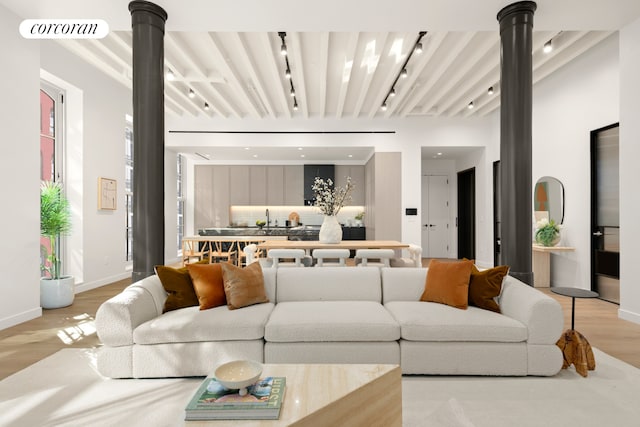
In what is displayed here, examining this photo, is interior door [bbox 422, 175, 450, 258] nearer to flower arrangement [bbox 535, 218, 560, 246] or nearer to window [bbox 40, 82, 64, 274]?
flower arrangement [bbox 535, 218, 560, 246]

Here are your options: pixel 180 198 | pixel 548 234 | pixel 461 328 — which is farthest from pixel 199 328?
pixel 180 198

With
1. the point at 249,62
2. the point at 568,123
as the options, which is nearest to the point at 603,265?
the point at 568,123

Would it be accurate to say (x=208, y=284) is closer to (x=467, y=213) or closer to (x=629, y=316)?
(x=629, y=316)

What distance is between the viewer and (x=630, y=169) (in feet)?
13.1

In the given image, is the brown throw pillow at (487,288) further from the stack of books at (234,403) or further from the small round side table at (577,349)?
the stack of books at (234,403)

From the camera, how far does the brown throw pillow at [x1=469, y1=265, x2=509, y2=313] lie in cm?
291

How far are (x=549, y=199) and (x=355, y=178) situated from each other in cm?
503

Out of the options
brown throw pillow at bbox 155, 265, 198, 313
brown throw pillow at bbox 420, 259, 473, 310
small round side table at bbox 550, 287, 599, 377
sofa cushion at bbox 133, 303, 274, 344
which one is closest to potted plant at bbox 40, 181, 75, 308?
brown throw pillow at bbox 155, 265, 198, 313

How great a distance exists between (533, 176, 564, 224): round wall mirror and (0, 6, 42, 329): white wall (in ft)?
23.8

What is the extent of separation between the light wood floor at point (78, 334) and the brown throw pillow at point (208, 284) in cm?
124

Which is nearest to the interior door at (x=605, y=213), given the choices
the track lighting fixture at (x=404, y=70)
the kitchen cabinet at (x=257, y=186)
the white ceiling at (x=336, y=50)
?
the white ceiling at (x=336, y=50)

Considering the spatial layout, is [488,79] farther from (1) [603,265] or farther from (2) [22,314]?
(2) [22,314]

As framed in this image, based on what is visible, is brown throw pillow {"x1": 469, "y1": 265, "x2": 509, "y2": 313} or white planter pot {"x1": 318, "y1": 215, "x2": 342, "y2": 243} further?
white planter pot {"x1": 318, "y1": 215, "x2": 342, "y2": 243}

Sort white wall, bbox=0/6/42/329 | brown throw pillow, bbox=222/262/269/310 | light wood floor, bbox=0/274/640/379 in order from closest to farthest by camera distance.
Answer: brown throw pillow, bbox=222/262/269/310 < light wood floor, bbox=0/274/640/379 < white wall, bbox=0/6/42/329
